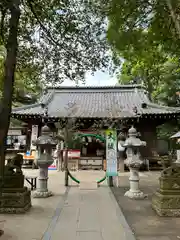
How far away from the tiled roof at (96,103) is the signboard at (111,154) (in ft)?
14.2

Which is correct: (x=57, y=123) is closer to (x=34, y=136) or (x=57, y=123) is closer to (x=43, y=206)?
(x=34, y=136)

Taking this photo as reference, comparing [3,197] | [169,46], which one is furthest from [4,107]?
[169,46]

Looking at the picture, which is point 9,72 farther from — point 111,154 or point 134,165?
point 111,154

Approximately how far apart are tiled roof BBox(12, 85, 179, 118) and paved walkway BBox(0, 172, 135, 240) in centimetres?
759

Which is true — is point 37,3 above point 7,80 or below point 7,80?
above

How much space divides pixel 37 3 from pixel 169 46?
10.8ft

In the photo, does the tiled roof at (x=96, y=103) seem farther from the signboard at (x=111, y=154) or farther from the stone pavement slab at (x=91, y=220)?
the stone pavement slab at (x=91, y=220)

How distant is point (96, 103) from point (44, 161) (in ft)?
32.7

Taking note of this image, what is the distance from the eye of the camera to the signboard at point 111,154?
27.5ft

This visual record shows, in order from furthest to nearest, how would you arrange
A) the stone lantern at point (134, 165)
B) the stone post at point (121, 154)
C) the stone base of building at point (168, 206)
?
the stone post at point (121, 154) < the stone lantern at point (134, 165) < the stone base of building at point (168, 206)

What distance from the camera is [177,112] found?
1270 centimetres

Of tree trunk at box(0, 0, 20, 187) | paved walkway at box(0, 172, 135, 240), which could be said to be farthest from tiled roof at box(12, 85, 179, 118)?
tree trunk at box(0, 0, 20, 187)

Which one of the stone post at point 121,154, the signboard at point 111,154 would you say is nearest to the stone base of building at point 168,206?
the signboard at point 111,154

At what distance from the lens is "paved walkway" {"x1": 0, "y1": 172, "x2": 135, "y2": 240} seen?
12.3ft
